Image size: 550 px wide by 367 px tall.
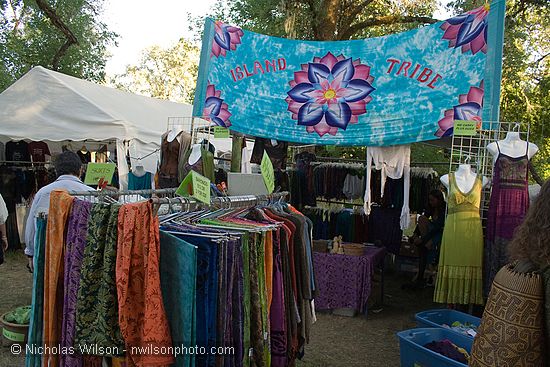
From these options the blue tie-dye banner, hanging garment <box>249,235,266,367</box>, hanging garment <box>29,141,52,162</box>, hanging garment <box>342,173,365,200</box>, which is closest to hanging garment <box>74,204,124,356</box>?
hanging garment <box>249,235,266,367</box>

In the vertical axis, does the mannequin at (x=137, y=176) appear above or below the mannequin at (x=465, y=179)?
below

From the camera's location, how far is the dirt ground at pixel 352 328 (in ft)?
14.8

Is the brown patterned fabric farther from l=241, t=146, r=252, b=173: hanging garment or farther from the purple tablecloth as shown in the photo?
l=241, t=146, r=252, b=173: hanging garment

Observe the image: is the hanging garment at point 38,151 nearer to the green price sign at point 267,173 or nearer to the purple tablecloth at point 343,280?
the purple tablecloth at point 343,280

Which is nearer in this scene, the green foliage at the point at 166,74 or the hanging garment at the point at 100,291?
the hanging garment at the point at 100,291

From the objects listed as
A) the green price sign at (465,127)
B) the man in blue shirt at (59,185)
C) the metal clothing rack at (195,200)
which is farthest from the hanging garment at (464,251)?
the man in blue shirt at (59,185)

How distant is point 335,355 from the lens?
462cm

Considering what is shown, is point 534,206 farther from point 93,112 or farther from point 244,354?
point 93,112

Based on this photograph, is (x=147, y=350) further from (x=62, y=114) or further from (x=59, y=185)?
(x=62, y=114)

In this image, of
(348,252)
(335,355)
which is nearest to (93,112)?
(348,252)

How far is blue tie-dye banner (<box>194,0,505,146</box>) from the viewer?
5.00 meters

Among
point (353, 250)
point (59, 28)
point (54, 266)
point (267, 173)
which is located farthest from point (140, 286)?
point (59, 28)

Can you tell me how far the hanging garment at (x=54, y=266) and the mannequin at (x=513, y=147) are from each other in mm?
4229

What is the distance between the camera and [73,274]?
2.28m
